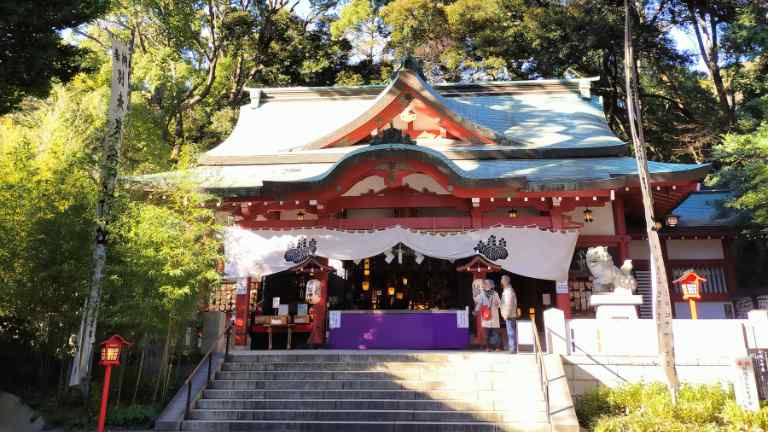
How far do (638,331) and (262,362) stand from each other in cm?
622

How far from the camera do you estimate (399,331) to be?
10.5 m

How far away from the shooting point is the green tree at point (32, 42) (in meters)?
6.77

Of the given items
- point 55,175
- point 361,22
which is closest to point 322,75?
point 361,22

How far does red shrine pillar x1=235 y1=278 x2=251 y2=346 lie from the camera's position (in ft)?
35.9

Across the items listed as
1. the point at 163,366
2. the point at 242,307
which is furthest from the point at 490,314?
the point at 163,366

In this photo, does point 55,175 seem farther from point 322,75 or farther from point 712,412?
point 322,75

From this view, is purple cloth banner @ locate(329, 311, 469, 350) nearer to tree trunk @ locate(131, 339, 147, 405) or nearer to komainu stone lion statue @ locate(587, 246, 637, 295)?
komainu stone lion statue @ locate(587, 246, 637, 295)

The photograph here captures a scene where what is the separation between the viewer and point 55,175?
28.2ft

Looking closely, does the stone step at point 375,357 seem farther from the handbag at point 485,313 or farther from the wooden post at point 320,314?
the wooden post at point 320,314

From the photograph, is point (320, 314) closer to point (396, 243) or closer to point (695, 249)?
point (396, 243)

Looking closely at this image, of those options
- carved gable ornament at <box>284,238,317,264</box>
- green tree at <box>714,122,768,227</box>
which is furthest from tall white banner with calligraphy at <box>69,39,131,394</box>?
green tree at <box>714,122,768,227</box>

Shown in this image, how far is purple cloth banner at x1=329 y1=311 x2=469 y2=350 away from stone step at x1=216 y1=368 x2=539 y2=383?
200 cm

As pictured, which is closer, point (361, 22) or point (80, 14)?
point (80, 14)

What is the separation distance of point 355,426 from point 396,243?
4134 millimetres
